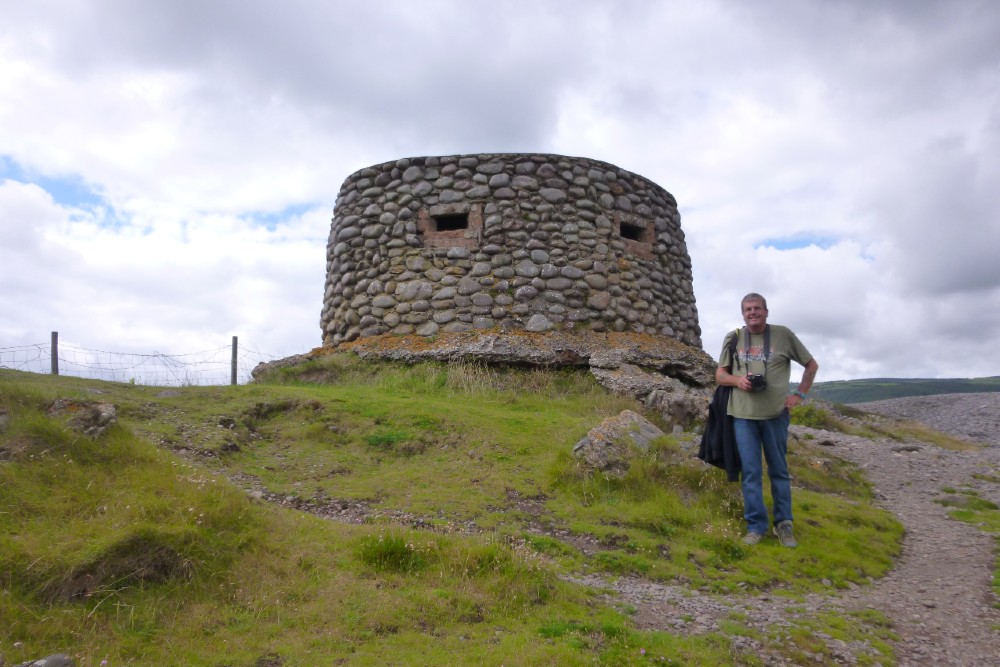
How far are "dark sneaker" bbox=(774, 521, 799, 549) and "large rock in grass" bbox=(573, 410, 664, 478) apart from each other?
1.35 m

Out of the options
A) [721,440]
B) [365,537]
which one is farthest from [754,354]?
[365,537]

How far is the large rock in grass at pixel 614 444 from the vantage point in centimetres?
611

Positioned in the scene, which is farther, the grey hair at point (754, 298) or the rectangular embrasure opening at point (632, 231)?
the rectangular embrasure opening at point (632, 231)

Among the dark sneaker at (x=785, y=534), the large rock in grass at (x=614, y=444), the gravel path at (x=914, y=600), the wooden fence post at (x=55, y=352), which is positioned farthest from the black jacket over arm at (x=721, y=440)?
the wooden fence post at (x=55, y=352)

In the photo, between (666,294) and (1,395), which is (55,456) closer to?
(1,395)

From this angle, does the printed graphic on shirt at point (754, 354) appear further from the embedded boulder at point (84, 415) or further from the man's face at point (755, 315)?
the embedded boulder at point (84, 415)

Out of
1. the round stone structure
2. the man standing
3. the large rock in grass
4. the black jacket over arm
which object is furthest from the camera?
the round stone structure

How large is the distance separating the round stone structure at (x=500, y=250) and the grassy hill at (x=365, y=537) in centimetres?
327

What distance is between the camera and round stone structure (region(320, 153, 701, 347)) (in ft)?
35.7

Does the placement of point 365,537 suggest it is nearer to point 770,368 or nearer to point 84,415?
point 84,415

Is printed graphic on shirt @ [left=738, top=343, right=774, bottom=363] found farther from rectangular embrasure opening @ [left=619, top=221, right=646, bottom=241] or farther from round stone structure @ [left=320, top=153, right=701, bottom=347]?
rectangular embrasure opening @ [left=619, top=221, right=646, bottom=241]

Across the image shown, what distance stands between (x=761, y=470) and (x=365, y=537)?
3118 millimetres

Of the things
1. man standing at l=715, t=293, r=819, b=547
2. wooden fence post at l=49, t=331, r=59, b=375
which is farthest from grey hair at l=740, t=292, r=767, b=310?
wooden fence post at l=49, t=331, r=59, b=375

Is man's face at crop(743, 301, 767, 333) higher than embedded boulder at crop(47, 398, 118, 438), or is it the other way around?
man's face at crop(743, 301, 767, 333)
